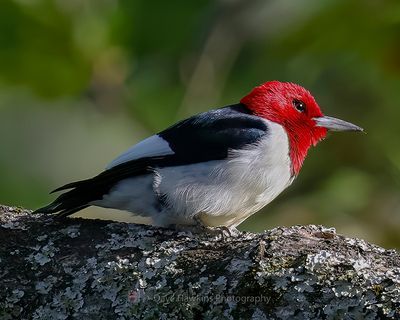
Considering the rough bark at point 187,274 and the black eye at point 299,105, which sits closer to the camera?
the rough bark at point 187,274

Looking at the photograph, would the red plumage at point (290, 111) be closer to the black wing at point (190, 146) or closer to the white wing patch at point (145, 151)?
the black wing at point (190, 146)

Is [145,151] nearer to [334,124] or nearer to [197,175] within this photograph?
[197,175]

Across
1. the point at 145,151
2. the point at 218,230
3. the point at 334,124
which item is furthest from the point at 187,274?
the point at 334,124

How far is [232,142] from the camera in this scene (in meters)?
3.45

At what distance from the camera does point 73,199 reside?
3.25m

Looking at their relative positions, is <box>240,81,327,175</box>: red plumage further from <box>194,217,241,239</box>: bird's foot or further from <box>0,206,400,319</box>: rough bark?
<box>0,206,400,319</box>: rough bark

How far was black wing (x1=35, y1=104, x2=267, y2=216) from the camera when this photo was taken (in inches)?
131

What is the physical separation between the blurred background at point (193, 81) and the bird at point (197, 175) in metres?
0.58

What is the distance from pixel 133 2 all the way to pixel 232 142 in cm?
92

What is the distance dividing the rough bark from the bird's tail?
153mm

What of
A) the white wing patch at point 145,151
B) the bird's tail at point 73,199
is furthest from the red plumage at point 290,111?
the bird's tail at point 73,199

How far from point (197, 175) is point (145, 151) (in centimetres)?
24

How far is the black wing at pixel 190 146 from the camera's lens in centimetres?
332

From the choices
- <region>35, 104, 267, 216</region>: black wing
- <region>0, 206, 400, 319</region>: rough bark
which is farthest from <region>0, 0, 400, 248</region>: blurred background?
<region>0, 206, 400, 319</region>: rough bark
